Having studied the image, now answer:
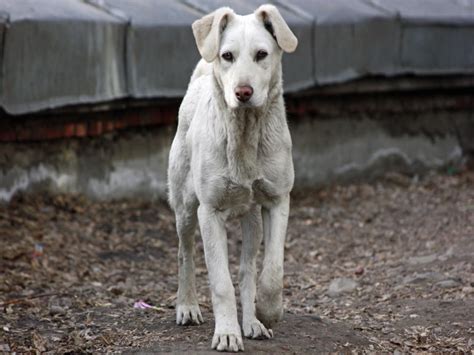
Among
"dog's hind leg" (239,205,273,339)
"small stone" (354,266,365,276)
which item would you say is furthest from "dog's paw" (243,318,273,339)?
"small stone" (354,266,365,276)

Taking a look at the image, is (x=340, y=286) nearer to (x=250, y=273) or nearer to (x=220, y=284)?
(x=250, y=273)

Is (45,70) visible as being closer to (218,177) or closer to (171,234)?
(171,234)

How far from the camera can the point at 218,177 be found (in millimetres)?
5922

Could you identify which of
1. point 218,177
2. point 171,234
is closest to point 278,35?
point 218,177

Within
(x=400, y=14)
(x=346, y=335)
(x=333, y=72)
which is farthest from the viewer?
(x=400, y=14)

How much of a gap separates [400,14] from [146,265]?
16.4 feet

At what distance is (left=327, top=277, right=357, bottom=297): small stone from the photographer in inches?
314

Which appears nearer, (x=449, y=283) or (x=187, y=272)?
(x=187, y=272)

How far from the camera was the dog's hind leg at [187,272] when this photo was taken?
21.5ft

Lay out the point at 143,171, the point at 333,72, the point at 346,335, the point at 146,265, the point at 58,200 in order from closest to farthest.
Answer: the point at 346,335 < the point at 146,265 < the point at 58,200 < the point at 143,171 < the point at 333,72

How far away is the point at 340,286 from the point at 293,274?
0.73 m

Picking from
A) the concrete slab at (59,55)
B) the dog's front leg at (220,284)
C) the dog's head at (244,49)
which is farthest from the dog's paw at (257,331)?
the concrete slab at (59,55)

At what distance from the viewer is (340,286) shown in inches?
319

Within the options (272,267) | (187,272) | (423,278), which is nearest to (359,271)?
(423,278)
